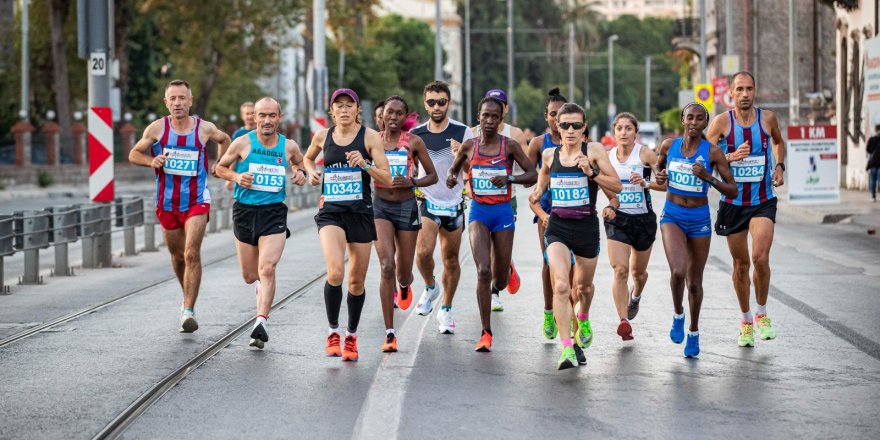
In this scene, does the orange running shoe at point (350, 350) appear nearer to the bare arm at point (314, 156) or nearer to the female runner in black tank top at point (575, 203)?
the bare arm at point (314, 156)

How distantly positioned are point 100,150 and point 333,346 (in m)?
9.32

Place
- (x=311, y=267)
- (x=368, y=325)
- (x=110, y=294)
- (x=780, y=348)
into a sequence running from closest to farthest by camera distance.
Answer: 1. (x=780, y=348)
2. (x=368, y=325)
3. (x=110, y=294)
4. (x=311, y=267)

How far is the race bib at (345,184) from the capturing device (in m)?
10.6

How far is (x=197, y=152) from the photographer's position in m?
12.5

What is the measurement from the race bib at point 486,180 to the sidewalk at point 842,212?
15504mm

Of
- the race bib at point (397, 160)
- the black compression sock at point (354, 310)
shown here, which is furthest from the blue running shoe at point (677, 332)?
the race bib at point (397, 160)

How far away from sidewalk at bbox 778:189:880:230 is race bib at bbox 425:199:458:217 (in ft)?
47.9

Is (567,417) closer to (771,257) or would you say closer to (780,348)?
(780,348)

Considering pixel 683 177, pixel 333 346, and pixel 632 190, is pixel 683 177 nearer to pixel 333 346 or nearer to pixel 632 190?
pixel 632 190

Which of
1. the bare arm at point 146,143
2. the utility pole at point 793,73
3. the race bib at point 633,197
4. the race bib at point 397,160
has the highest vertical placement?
the utility pole at point 793,73

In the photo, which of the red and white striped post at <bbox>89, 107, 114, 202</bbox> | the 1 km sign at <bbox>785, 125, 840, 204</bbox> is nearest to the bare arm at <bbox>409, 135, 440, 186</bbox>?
the red and white striped post at <bbox>89, 107, 114, 202</bbox>

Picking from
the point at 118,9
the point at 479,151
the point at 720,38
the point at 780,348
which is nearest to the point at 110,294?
the point at 479,151

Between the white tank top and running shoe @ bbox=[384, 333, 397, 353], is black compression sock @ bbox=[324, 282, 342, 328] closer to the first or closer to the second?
running shoe @ bbox=[384, 333, 397, 353]

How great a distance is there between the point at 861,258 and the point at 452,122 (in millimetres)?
8971
